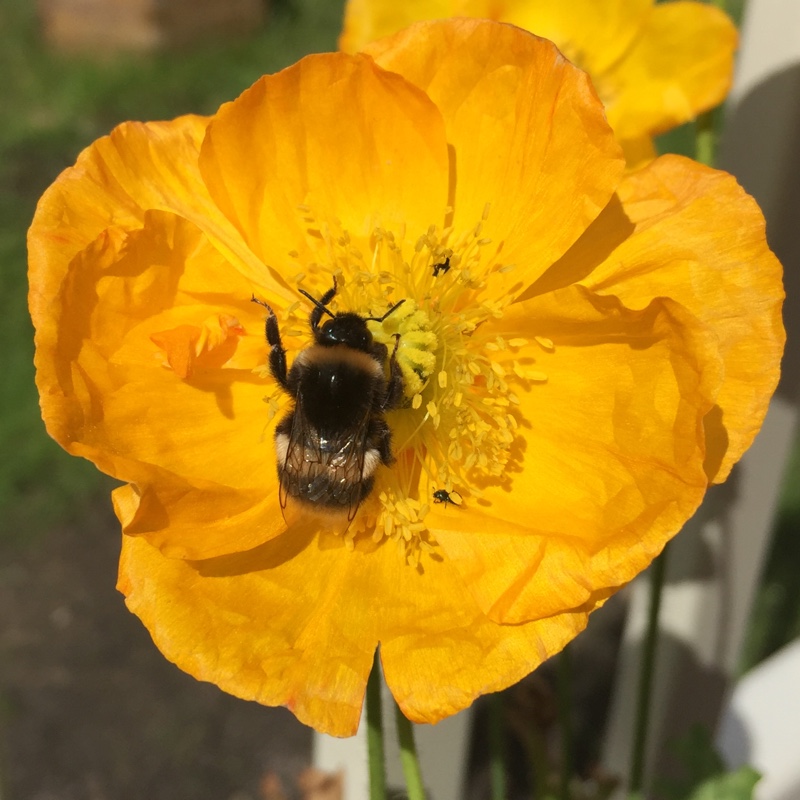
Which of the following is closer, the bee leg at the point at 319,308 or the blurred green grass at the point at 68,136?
the bee leg at the point at 319,308

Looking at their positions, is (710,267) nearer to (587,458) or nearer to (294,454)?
(587,458)

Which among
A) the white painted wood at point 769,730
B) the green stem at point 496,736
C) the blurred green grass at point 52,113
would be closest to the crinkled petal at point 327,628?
the green stem at point 496,736

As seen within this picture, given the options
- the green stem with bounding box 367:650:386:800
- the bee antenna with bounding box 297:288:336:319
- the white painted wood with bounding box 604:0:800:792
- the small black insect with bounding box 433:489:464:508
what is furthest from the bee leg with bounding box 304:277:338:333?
the white painted wood with bounding box 604:0:800:792

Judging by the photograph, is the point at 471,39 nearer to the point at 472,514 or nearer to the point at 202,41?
the point at 472,514

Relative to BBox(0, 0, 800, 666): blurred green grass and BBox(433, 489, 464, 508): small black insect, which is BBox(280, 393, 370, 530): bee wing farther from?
BBox(0, 0, 800, 666): blurred green grass

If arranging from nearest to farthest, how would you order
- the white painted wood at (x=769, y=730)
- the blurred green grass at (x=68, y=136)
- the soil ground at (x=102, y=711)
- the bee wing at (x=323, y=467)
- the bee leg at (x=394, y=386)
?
the bee wing at (x=323, y=467)
the bee leg at (x=394, y=386)
the white painted wood at (x=769, y=730)
the soil ground at (x=102, y=711)
the blurred green grass at (x=68, y=136)

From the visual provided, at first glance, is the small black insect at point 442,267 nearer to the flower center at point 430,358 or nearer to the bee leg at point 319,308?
the flower center at point 430,358

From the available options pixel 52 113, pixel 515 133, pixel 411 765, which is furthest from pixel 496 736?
pixel 52 113
